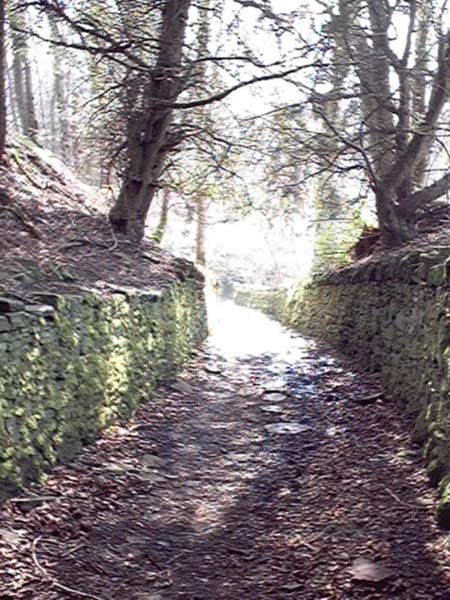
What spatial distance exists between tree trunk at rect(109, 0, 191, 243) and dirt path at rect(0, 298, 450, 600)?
361cm

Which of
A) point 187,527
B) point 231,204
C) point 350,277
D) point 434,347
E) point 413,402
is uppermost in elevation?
point 231,204

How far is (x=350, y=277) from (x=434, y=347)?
487 centimetres

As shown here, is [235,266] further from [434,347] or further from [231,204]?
[434,347]

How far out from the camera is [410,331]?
6.14m

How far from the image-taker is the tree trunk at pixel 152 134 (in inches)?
279

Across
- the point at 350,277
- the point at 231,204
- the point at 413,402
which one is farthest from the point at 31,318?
the point at 231,204

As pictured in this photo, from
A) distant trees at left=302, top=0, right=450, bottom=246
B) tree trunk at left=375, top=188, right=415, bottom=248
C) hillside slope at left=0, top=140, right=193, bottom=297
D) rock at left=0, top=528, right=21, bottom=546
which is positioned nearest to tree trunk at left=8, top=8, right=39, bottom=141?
hillside slope at left=0, top=140, right=193, bottom=297

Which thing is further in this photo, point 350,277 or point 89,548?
point 350,277

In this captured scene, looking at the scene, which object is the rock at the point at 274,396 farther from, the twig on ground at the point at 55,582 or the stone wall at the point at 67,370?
the twig on ground at the point at 55,582

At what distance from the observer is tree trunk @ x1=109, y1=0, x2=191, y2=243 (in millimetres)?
7098

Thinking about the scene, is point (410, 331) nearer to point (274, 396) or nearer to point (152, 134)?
point (274, 396)

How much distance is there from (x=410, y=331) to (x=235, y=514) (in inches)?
105

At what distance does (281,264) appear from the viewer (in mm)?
34625

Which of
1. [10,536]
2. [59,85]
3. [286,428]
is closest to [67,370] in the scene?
[10,536]
